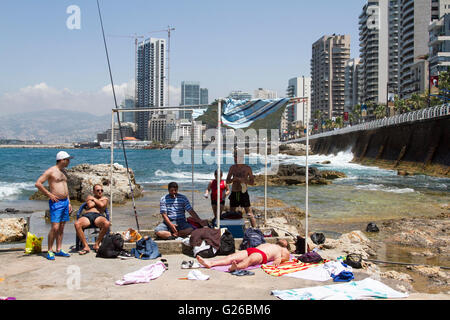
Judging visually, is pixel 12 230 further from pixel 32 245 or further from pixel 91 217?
pixel 91 217

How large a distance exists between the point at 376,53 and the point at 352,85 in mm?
31087

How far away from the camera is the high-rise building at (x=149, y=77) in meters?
173

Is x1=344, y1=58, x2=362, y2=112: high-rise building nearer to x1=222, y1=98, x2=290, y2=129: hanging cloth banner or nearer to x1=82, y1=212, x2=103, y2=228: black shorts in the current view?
x1=222, y1=98, x2=290, y2=129: hanging cloth banner

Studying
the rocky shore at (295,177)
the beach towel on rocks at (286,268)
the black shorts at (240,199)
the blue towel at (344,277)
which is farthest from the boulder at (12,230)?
the rocky shore at (295,177)

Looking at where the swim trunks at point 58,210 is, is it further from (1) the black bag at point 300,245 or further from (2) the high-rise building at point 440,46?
(2) the high-rise building at point 440,46

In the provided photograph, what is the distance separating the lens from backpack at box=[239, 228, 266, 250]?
7695mm

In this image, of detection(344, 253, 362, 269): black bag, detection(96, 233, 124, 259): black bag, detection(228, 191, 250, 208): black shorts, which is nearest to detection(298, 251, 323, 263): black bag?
detection(344, 253, 362, 269): black bag

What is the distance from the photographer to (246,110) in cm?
850

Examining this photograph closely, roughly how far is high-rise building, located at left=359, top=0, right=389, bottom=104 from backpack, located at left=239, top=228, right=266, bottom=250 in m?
140

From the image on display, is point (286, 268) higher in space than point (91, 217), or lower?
lower

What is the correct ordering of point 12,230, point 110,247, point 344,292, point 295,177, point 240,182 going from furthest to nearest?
1. point 295,177
2. point 12,230
3. point 240,182
4. point 110,247
5. point 344,292

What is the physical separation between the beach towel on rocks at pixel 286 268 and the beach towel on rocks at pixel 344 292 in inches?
32.8

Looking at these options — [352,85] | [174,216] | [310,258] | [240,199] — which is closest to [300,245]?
[310,258]
